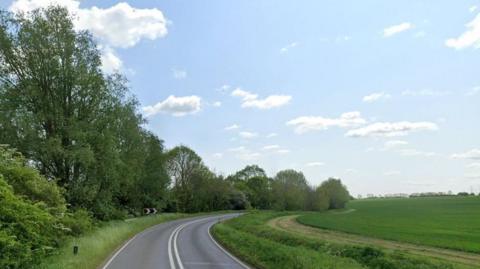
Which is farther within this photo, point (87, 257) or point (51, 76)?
point (51, 76)

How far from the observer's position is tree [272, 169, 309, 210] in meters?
120

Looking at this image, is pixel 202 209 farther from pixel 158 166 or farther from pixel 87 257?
pixel 87 257

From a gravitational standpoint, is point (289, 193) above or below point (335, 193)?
above

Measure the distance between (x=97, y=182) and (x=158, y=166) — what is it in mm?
36576

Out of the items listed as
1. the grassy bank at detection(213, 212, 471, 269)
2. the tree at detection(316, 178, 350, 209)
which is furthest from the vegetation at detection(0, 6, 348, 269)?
the tree at detection(316, 178, 350, 209)

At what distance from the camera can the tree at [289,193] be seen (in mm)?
Result: 119875

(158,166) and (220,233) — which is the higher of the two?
(158,166)

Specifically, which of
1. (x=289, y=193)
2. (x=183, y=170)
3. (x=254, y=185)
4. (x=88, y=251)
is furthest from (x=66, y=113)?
(x=254, y=185)

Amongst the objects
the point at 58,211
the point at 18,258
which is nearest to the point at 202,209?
the point at 58,211

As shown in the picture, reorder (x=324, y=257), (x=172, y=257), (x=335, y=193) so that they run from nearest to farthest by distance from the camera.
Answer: (x=324, y=257), (x=172, y=257), (x=335, y=193)

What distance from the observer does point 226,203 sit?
353 ft

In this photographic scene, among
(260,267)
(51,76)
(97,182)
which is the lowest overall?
(260,267)

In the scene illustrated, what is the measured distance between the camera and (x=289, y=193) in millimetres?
120688

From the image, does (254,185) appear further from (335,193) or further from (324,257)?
(324,257)
